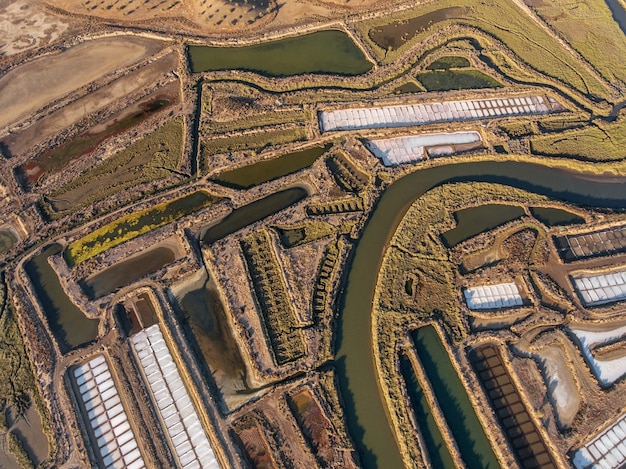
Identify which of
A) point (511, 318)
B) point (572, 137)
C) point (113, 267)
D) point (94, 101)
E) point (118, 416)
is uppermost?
point (94, 101)

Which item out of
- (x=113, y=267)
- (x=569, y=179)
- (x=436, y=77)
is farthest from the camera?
(x=436, y=77)

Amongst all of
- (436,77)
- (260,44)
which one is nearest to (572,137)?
(436,77)

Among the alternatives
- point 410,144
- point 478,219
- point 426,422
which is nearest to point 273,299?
point 426,422

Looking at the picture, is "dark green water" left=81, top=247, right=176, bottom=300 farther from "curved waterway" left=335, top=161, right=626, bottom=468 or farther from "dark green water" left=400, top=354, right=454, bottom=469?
"dark green water" left=400, top=354, right=454, bottom=469

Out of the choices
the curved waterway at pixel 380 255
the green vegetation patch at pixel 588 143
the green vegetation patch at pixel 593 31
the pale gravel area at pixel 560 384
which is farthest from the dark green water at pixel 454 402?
the green vegetation patch at pixel 593 31

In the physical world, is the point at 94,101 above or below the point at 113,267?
above

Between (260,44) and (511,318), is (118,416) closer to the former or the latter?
(511,318)
